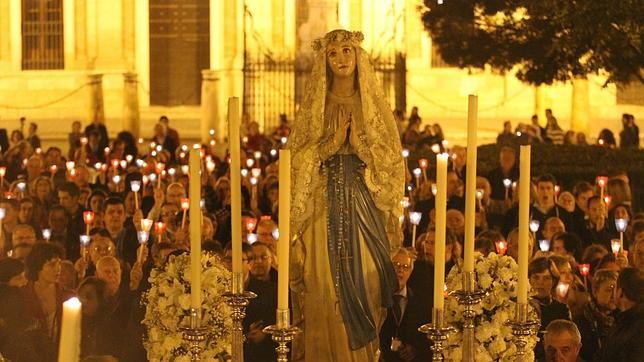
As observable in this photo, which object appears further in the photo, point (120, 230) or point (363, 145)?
point (120, 230)

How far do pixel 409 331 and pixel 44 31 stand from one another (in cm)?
2679

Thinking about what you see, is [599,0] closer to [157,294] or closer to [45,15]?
[157,294]

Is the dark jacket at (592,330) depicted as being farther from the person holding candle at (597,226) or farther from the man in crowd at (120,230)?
the man in crowd at (120,230)

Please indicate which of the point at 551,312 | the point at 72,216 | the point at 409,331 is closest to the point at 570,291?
the point at 551,312

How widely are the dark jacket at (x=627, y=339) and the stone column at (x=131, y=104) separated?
2428 centimetres

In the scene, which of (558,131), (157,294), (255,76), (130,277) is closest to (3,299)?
(130,277)

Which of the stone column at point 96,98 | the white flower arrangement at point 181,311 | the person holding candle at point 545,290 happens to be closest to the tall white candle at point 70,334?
the white flower arrangement at point 181,311

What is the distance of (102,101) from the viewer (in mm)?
32344

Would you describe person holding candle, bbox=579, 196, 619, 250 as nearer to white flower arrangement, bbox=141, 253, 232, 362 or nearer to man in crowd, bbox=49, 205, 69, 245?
man in crowd, bbox=49, 205, 69, 245

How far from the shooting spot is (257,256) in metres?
9.77

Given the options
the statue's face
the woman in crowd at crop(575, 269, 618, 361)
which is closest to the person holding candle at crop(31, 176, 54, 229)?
the woman in crowd at crop(575, 269, 618, 361)

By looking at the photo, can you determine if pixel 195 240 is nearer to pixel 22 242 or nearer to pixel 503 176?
pixel 22 242

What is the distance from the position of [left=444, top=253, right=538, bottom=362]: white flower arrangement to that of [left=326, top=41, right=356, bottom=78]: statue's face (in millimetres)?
1009

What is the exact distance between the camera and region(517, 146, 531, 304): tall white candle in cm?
541
